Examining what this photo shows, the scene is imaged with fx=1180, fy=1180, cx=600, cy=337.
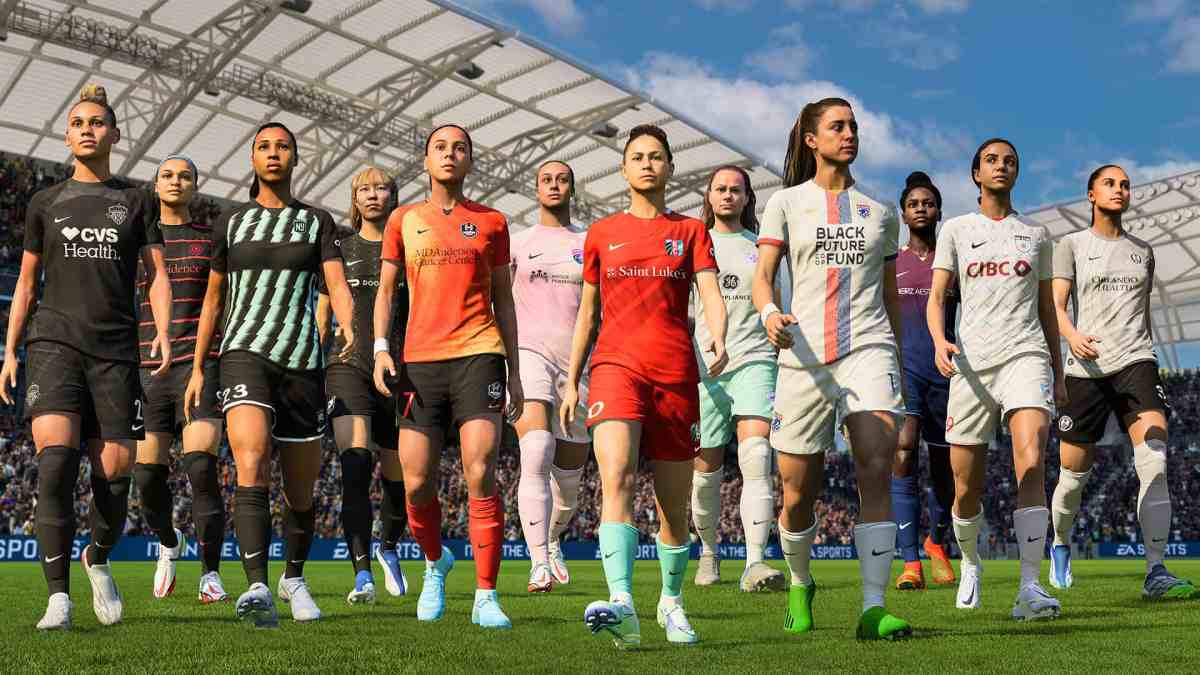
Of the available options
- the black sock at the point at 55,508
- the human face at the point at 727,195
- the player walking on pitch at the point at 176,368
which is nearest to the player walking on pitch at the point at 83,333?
the black sock at the point at 55,508

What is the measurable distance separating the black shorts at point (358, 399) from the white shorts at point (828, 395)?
3099mm

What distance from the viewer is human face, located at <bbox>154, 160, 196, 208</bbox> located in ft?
23.6

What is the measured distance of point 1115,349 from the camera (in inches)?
292

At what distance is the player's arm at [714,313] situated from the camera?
514 cm

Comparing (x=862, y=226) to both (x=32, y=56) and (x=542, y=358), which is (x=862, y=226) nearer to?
(x=542, y=358)

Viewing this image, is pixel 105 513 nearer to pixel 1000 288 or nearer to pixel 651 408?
pixel 651 408

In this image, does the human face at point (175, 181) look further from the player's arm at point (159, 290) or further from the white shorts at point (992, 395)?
the white shorts at point (992, 395)

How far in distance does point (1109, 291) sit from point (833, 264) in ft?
10.1

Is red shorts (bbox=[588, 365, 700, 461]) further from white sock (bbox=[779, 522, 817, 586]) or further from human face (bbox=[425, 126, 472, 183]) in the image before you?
human face (bbox=[425, 126, 472, 183])

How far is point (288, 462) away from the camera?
6.20 meters

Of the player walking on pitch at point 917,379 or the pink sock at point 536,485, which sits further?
the player walking on pitch at point 917,379

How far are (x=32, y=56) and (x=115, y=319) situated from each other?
2312cm

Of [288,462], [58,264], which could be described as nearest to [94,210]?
[58,264]

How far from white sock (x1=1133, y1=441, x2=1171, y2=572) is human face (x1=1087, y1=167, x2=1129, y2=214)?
1.48 meters
